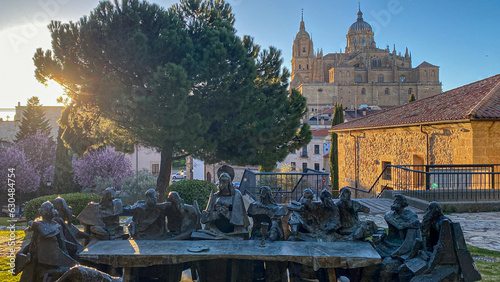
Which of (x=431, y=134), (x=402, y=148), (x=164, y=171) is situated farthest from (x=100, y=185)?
(x=431, y=134)

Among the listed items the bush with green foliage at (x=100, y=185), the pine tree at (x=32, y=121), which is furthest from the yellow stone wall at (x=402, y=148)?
the pine tree at (x=32, y=121)

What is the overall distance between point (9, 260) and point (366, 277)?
20.8ft

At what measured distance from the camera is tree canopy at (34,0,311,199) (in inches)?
442

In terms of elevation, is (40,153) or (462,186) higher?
(40,153)

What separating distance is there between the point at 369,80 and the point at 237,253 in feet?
261

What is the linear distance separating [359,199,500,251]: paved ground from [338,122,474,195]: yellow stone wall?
3.63 metres

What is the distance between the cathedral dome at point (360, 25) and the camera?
281 feet

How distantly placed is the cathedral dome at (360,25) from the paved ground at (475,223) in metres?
84.1

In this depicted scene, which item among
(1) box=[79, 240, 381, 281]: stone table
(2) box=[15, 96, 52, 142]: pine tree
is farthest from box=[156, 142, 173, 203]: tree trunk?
(2) box=[15, 96, 52, 142]: pine tree

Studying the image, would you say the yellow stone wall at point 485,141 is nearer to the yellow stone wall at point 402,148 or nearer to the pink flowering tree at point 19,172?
the yellow stone wall at point 402,148

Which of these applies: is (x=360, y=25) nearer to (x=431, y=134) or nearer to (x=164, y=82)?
(x=431, y=134)

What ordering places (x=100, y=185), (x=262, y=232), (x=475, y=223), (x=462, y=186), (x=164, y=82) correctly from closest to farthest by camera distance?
(x=262, y=232) → (x=475, y=223) → (x=164, y=82) → (x=462, y=186) → (x=100, y=185)

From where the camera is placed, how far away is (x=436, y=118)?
536 inches

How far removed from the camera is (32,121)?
31.0 metres
